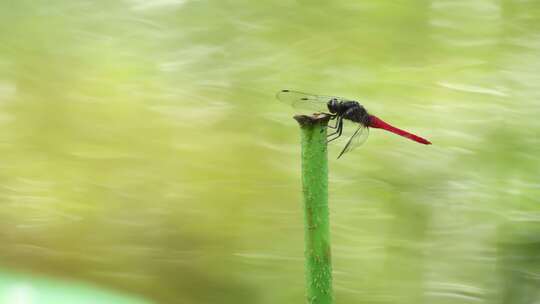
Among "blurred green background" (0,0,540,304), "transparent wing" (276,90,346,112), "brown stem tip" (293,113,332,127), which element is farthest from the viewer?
"blurred green background" (0,0,540,304)

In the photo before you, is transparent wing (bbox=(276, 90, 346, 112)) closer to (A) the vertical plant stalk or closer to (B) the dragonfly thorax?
(B) the dragonfly thorax

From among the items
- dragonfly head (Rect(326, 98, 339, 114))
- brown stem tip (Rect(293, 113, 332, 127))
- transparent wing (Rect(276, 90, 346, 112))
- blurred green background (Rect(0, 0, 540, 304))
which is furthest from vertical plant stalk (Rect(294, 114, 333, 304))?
blurred green background (Rect(0, 0, 540, 304))

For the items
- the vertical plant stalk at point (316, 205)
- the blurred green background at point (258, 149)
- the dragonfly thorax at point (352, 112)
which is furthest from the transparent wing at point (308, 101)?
the vertical plant stalk at point (316, 205)

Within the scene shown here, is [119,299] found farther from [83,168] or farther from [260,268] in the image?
[83,168]

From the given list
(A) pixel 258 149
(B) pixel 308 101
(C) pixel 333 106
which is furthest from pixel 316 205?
(A) pixel 258 149

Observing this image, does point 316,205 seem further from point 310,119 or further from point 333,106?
point 333,106

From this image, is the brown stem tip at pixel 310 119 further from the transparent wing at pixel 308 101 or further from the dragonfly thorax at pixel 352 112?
the transparent wing at pixel 308 101

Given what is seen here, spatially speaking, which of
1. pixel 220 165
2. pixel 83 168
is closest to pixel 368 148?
pixel 220 165
